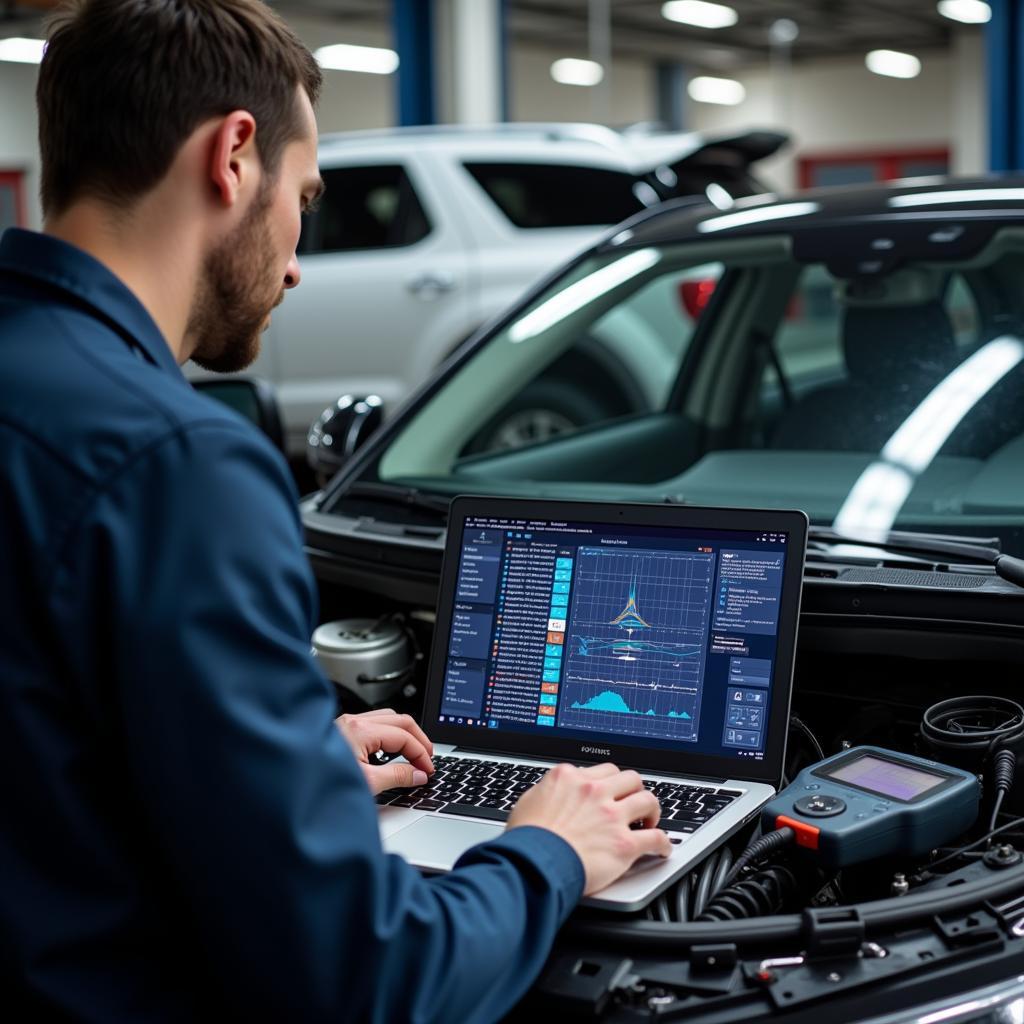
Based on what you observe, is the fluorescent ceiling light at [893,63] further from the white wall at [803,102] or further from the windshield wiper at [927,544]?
the windshield wiper at [927,544]

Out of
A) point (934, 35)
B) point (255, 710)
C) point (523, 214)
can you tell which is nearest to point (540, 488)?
point (255, 710)

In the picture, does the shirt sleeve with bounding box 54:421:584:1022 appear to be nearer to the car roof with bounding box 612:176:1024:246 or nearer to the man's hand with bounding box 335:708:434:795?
the man's hand with bounding box 335:708:434:795

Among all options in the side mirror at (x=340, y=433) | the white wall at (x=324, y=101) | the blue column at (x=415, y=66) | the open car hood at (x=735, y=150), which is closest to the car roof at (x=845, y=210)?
the side mirror at (x=340, y=433)

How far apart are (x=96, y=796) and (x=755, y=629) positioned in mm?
953

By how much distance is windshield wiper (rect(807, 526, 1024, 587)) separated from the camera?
2.08m

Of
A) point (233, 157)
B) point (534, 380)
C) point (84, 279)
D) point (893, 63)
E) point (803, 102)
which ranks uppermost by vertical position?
point (893, 63)

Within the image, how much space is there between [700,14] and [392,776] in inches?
811

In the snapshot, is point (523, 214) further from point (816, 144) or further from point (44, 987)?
point (816, 144)

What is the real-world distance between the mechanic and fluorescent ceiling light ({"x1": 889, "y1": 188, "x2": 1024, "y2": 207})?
1.85 meters

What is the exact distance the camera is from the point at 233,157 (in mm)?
1288

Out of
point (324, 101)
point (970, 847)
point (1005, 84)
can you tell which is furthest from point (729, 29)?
point (970, 847)

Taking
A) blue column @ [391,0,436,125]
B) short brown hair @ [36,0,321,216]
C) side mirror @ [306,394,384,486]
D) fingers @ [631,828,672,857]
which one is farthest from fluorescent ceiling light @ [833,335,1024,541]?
blue column @ [391,0,436,125]

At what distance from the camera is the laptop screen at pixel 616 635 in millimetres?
1836

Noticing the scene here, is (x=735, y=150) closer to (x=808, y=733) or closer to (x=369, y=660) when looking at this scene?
(x=369, y=660)
